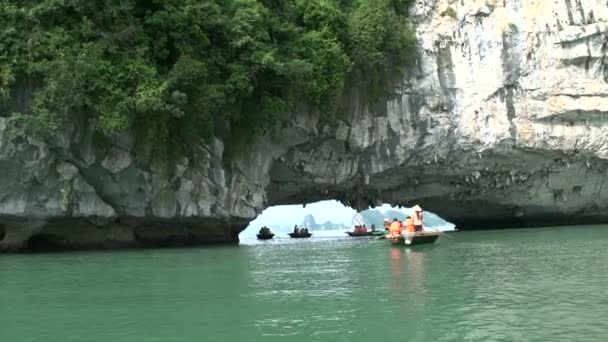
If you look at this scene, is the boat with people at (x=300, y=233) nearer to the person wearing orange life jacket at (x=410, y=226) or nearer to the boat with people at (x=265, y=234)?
the boat with people at (x=265, y=234)

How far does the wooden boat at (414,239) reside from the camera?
18.4 meters

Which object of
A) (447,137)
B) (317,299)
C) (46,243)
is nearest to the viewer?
(317,299)

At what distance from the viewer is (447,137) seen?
24.3 meters

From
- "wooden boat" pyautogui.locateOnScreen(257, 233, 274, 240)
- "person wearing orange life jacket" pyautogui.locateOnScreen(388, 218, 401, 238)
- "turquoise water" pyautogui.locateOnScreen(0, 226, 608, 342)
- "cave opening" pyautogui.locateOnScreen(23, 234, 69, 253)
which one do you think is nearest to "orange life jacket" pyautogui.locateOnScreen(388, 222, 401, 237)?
"person wearing orange life jacket" pyautogui.locateOnScreen(388, 218, 401, 238)

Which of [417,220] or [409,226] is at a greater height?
[417,220]

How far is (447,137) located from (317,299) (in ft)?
53.2

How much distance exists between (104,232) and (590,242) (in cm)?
1471

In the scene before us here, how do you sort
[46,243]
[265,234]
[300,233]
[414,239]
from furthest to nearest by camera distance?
1. [300,233]
2. [265,234]
3. [46,243]
4. [414,239]

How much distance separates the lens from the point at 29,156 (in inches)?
699

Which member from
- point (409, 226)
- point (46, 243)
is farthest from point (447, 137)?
point (46, 243)

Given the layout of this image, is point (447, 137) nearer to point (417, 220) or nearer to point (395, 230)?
point (417, 220)

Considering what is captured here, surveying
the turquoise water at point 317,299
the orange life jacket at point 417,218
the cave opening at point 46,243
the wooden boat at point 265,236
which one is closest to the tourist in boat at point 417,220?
the orange life jacket at point 417,218

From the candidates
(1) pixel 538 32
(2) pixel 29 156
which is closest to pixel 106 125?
(2) pixel 29 156

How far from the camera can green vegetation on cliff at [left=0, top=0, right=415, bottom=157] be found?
1744cm
